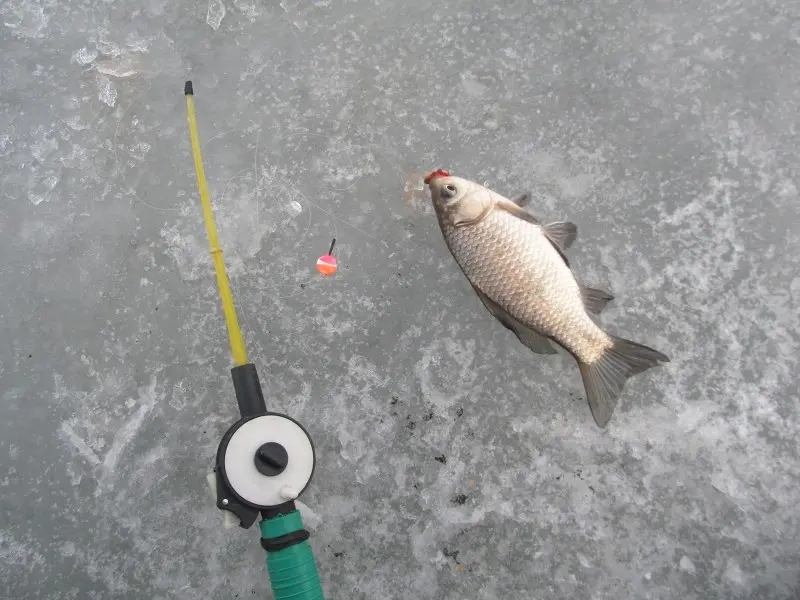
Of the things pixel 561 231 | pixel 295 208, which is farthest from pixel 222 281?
pixel 561 231

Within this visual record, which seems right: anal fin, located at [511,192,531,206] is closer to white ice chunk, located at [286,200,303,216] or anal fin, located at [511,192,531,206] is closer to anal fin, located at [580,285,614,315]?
anal fin, located at [580,285,614,315]

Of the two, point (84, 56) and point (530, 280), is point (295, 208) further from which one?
point (84, 56)

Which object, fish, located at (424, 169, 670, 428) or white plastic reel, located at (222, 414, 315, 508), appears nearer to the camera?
white plastic reel, located at (222, 414, 315, 508)

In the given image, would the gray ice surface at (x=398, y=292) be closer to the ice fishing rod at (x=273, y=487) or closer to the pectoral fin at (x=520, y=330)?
the pectoral fin at (x=520, y=330)

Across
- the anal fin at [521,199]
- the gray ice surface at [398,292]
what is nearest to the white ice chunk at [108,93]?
the gray ice surface at [398,292]

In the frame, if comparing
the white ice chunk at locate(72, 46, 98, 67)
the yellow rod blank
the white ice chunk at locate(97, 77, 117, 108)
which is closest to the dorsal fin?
the yellow rod blank

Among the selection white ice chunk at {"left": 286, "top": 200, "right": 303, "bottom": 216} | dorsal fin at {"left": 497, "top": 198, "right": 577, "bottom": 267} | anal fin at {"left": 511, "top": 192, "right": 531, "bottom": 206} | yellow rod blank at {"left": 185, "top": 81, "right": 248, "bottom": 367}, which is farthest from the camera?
white ice chunk at {"left": 286, "top": 200, "right": 303, "bottom": 216}

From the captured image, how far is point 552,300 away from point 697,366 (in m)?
0.54

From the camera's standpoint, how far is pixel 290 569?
143cm

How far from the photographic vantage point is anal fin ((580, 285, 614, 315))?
5.88ft

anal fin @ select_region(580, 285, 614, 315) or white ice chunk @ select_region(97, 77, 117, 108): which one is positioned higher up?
anal fin @ select_region(580, 285, 614, 315)

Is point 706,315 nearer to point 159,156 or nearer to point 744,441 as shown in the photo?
point 744,441

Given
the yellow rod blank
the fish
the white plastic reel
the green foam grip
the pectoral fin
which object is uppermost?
the fish

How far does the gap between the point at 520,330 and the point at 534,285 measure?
0.16 meters
